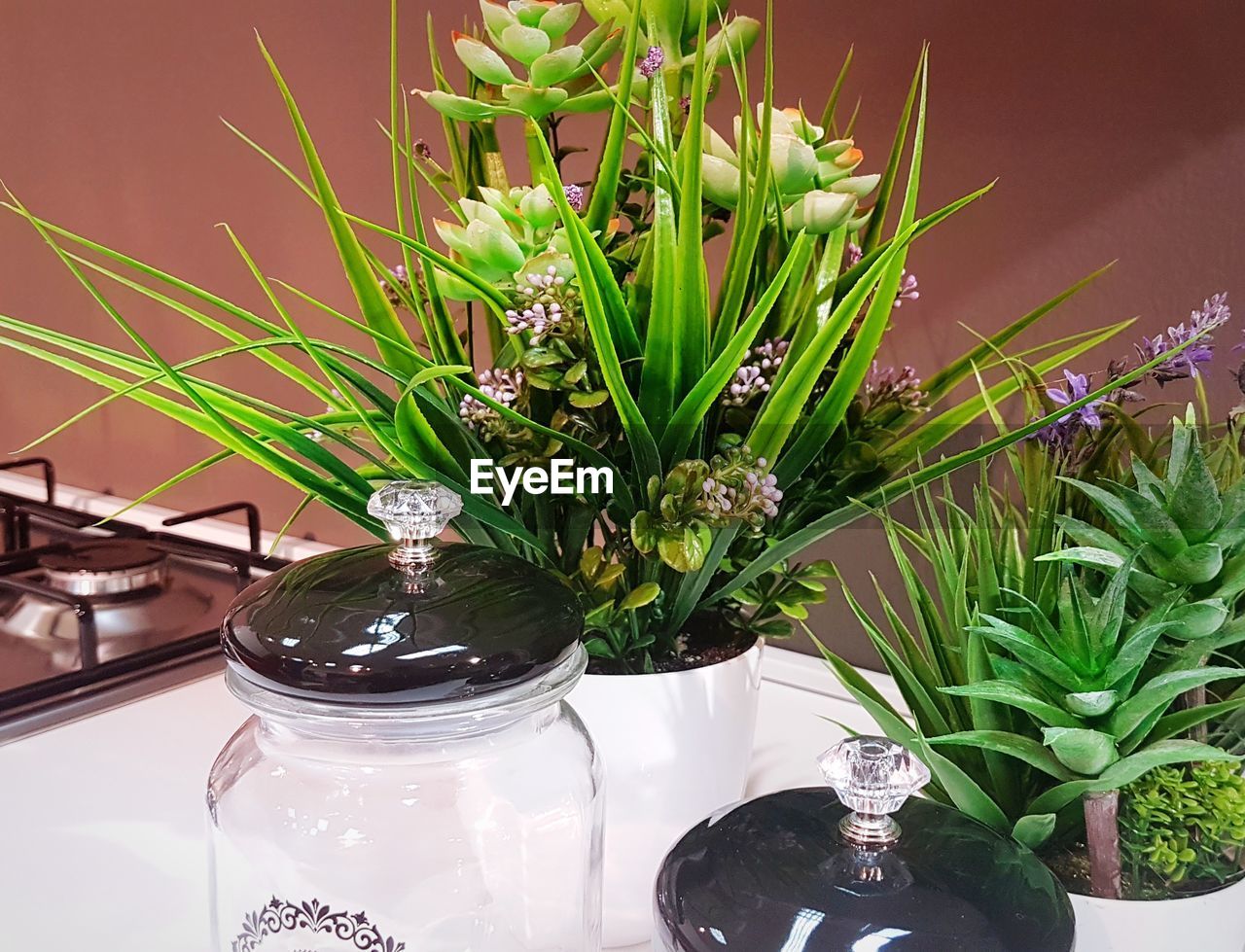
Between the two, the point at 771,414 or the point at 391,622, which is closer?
the point at 391,622

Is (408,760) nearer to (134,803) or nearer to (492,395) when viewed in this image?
(492,395)

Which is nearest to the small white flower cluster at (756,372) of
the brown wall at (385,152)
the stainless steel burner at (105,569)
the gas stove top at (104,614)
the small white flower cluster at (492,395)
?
the small white flower cluster at (492,395)

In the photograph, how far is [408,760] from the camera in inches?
15.8

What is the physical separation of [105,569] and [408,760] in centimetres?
77

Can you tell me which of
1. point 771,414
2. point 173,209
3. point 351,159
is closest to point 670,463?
point 771,414

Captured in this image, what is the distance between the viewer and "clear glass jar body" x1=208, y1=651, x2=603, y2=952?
0.40 metres

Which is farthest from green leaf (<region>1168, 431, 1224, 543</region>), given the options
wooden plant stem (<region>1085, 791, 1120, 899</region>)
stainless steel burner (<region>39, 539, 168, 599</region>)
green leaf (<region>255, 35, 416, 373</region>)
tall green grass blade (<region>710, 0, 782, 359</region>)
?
stainless steel burner (<region>39, 539, 168, 599</region>)

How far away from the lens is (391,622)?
1.13 ft

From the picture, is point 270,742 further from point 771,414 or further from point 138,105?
point 138,105

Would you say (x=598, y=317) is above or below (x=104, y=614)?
above

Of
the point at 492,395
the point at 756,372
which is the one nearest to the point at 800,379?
the point at 756,372

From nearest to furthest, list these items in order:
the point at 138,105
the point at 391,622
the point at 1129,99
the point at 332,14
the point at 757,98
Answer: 1. the point at 391,622
2. the point at 1129,99
3. the point at 757,98
4. the point at 332,14
5. the point at 138,105

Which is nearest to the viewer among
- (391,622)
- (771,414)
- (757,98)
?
(391,622)

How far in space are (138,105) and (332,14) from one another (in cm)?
A: 42
